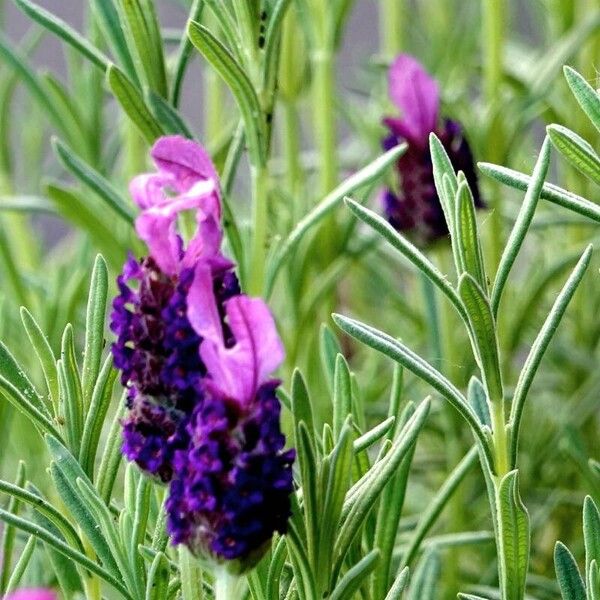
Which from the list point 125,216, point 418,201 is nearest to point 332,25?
point 418,201

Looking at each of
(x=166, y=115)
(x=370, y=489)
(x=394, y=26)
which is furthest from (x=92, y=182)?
(x=394, y=26)

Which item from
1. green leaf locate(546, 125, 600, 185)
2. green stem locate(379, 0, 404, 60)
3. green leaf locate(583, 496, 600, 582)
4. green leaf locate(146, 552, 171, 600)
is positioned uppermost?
green stem locate(379, 0, 404, 60)

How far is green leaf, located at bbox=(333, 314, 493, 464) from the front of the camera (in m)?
0.46

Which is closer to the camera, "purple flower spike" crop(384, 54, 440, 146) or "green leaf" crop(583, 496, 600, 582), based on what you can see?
"green leaf" crop(583, 496, 600, 582)

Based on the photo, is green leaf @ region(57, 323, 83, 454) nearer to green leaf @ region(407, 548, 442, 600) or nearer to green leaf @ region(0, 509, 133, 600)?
green leaf @ region(0, 509, 133, 600)

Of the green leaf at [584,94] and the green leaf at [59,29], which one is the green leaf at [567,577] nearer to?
the green leaf at [584,94]

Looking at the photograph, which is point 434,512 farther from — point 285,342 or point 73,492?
point 285,342

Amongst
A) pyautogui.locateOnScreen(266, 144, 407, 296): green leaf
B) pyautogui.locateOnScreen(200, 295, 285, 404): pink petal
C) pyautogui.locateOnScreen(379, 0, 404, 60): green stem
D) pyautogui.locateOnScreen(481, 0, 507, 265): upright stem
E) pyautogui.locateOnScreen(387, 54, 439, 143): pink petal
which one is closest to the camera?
pyautogui.locateOnScreen(200, 295, 285, 404): pink petal

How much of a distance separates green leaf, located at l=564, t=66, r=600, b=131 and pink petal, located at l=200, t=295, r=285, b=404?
186 mm

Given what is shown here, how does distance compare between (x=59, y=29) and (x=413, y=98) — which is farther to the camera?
(x=413, y=98)

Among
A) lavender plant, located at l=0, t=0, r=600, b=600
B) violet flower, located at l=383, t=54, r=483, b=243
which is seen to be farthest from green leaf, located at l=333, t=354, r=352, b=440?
violet flower, located at l=383, t=54, r=483, b=243

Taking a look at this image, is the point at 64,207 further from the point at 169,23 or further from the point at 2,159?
the point at 169,23

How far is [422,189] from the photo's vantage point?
82 centimetres

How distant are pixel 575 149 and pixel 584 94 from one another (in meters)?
0.02
